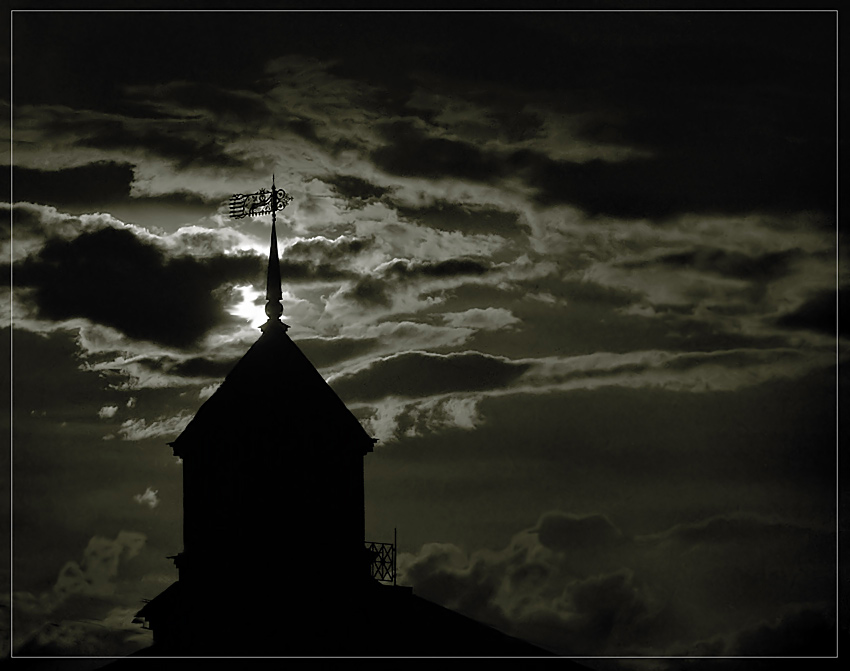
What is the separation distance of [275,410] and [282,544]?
355 cm

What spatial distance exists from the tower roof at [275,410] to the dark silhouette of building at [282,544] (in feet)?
0.09

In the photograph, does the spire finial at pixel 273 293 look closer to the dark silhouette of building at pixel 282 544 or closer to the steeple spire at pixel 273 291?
the steeple spire at pixel 273 291

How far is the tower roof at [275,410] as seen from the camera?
40250 millimetres

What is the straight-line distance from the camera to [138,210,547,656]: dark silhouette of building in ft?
128

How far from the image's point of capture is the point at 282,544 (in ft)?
130

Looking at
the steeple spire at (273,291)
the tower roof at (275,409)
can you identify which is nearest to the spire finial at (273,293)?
the steeple spire at (273,291)

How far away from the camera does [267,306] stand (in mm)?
42156

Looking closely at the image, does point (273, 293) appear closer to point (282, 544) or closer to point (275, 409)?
point (275, 409)

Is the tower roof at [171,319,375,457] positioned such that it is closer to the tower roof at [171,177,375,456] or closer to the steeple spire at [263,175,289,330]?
the tower roof at [171,177,375,456]

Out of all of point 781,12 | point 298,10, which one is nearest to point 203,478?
point 298,10

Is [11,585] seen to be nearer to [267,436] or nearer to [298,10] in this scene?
[267,436]

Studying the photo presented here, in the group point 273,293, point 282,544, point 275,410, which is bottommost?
point 282,544

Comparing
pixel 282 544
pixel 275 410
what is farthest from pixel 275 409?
pixel 282 544

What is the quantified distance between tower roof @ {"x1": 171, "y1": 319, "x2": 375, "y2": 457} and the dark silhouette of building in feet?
0.09
